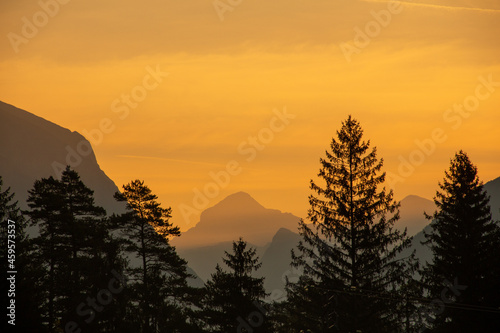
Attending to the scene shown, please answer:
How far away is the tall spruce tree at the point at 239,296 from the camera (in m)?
49.6

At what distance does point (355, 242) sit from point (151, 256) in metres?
21.0

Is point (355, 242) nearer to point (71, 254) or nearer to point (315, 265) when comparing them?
point (315, 265)

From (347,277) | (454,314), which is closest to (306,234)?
(347,277)

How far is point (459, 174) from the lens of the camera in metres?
44.9

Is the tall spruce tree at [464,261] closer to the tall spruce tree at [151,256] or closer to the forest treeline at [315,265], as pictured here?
→ the forest treeline at [315,265]

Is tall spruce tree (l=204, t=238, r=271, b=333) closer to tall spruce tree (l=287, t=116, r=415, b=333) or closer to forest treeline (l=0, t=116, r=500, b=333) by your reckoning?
forest treeline (l=0, t=116, r=500, b=333)

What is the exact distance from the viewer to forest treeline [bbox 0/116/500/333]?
125ft

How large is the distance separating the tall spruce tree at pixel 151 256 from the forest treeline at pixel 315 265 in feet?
0.30

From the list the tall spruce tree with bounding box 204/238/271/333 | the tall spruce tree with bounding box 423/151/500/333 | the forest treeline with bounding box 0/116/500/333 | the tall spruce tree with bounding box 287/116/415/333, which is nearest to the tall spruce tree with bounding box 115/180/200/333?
the forest treeline with bounding box 0/116/500/333

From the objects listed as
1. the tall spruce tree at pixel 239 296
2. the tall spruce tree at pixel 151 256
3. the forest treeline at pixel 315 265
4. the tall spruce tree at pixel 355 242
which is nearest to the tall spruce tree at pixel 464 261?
the forest treeline at pixel 315 265

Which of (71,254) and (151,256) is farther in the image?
(151,256)

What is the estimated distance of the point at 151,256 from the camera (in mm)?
53219

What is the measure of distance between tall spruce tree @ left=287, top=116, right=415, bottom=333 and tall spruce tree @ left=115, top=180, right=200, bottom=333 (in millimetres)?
16541

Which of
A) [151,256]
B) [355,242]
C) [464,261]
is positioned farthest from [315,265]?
[151,256]
